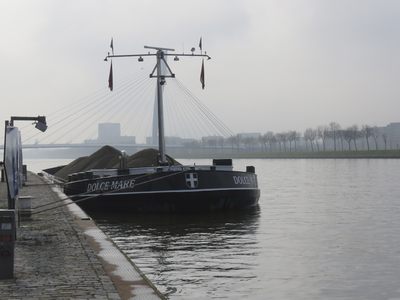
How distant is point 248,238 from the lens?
46.8ft

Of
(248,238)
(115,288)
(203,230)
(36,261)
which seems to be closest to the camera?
(115,288)

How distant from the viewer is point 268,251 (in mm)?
12117

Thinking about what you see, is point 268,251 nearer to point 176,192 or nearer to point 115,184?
point 176,192

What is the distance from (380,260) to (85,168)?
1096 inches

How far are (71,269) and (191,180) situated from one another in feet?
35.7

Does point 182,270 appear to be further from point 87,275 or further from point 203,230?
point 203,230

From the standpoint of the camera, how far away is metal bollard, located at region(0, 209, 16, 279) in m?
7.25

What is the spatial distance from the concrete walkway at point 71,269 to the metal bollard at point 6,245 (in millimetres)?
176

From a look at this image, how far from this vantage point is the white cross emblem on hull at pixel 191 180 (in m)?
18.6

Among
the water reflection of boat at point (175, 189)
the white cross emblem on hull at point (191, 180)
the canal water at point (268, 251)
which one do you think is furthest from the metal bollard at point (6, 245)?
the white cross emblem on hull at point (191, 180)

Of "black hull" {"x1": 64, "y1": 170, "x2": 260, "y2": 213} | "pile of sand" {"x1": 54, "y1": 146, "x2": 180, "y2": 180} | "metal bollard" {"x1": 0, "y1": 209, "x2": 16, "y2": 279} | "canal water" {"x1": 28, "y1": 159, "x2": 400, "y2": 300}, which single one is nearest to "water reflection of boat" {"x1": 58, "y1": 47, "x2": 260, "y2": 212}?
"black hull" {"x1": 64, "y1": 170, "x2": 260, "y2": 213}

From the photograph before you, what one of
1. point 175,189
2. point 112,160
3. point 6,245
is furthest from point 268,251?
point 112,160

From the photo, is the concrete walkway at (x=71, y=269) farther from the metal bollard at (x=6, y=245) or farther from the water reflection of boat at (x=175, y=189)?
the water reflection of boat at (x=175, y=189)

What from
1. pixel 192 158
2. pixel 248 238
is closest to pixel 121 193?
pixel 248 238
